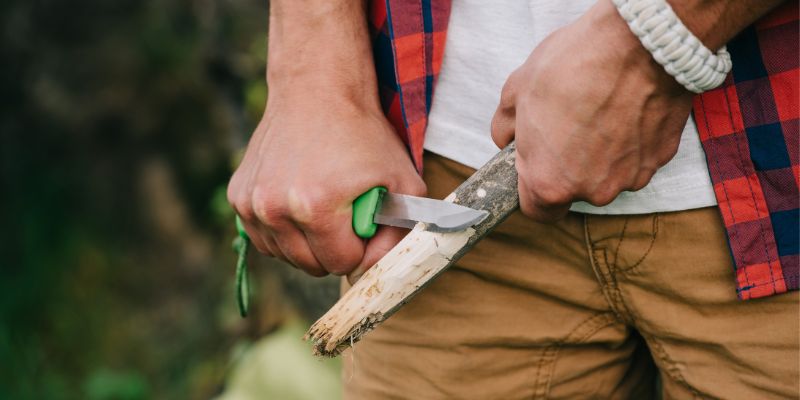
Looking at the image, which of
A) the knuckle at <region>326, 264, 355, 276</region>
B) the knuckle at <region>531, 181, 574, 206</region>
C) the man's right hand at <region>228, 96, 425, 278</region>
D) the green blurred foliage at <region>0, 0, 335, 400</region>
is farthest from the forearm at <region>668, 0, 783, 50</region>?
the green blurred foliage at <region>0, 0, 335, 400</region>

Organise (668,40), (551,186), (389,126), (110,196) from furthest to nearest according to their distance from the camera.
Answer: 1. (110,196)
2. (389,126)
3. (551,186)
4. (668,40)

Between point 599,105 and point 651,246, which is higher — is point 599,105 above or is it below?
above

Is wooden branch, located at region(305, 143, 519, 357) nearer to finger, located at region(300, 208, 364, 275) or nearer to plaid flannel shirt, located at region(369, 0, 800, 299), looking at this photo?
finger, located at region(300, 208, 364, 275)

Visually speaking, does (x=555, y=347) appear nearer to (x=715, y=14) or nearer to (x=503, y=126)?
(x=503, y=126)

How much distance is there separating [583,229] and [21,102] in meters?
3.44

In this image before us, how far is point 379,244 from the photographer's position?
3.27ft

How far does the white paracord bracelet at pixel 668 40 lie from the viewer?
2.34 ft

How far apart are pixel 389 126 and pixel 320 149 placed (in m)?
0.13

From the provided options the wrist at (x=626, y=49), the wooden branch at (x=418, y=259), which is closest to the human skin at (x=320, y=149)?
the wooden branch at (x=418, y=259)

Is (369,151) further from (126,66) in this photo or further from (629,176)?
(126,66)

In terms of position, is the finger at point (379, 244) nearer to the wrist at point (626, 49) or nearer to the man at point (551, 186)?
the man at point (551, 186)

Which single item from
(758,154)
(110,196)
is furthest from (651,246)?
(110,196)

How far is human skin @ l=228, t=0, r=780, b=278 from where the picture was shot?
0.75 meters

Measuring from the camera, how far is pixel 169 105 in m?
3.55
